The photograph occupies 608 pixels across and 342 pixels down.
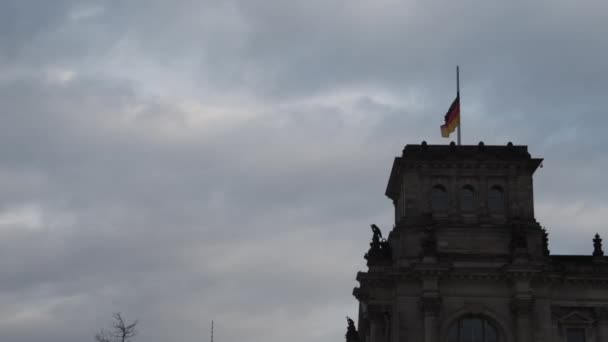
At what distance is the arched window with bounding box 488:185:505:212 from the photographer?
75562 millimetres

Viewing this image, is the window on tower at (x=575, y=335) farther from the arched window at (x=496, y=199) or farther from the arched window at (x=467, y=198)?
the arched window at (x=467, y=198)

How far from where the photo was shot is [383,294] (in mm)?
74312

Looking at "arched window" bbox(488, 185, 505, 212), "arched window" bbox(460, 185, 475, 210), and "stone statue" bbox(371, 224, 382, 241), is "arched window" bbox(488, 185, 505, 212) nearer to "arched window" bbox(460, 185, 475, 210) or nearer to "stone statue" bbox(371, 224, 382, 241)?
"arched window" bbox(460, 185, 475, 210)

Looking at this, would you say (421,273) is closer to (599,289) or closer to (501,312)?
(501,312)

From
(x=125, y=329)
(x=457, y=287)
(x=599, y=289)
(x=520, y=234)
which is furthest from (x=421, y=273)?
(x=125, y=329)

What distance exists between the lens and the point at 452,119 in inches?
3164

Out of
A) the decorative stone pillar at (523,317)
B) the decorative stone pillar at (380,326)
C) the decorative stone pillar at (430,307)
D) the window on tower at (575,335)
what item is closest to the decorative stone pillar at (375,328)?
the decorative stone pillar at (380,326)

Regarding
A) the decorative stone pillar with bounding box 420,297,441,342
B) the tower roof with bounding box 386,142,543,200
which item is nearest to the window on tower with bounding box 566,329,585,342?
the decorative stone pillar with bounding box 420,297,441,342

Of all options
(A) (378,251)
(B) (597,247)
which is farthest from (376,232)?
(B) (597,247)

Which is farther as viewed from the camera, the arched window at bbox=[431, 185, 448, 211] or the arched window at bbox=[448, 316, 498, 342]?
the arched window at bbox=[431, 185, 448, 211]

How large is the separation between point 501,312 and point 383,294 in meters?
7.89

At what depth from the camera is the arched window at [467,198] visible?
248 feet

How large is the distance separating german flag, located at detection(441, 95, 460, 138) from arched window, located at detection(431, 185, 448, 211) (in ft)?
20.6

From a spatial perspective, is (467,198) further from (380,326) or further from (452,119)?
(380,326)
